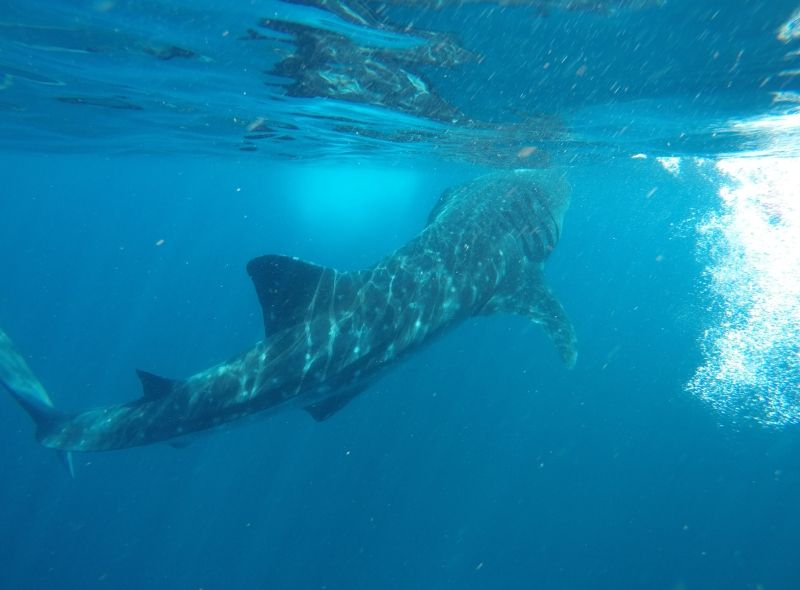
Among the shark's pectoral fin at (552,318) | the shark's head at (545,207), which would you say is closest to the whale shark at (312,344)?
the shark's pectoral fin at (552,318)

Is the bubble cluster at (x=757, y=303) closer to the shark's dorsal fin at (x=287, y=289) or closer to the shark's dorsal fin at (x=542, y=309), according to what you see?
the shark's dorsal fin at (x=542, y=309)

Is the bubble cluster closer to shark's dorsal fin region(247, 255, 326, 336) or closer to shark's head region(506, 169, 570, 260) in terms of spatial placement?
shark's head region(506, 169, 570, 260)

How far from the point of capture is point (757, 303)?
30156 mm

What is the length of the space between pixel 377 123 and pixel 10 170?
1642 inches

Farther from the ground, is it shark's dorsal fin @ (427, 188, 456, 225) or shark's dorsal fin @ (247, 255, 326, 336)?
shark's dorsal fin @ (427, 188, 456, 225)

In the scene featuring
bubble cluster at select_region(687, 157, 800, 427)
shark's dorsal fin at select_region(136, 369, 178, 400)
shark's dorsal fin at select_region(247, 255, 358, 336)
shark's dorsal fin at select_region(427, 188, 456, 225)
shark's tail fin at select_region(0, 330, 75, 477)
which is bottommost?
bubble cluster at select_region(687, 157, 800, 427)

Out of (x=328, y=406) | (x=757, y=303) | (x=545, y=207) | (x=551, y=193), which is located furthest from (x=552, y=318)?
(x=757, y=303)

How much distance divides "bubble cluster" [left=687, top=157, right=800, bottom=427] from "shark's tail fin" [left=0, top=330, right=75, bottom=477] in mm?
27760

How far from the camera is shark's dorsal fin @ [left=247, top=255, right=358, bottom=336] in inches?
262

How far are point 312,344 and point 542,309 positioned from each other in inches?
236

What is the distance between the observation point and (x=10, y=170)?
42.5 meters

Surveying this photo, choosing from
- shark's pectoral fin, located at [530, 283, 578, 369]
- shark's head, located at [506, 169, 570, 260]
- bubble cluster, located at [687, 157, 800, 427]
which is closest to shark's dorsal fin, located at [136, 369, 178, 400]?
shark's pectoral fin, located at [530, 283, 578, 369]

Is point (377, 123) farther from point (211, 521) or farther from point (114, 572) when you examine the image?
point (114, 572)

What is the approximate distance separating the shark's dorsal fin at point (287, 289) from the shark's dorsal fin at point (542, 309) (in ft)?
14.5
